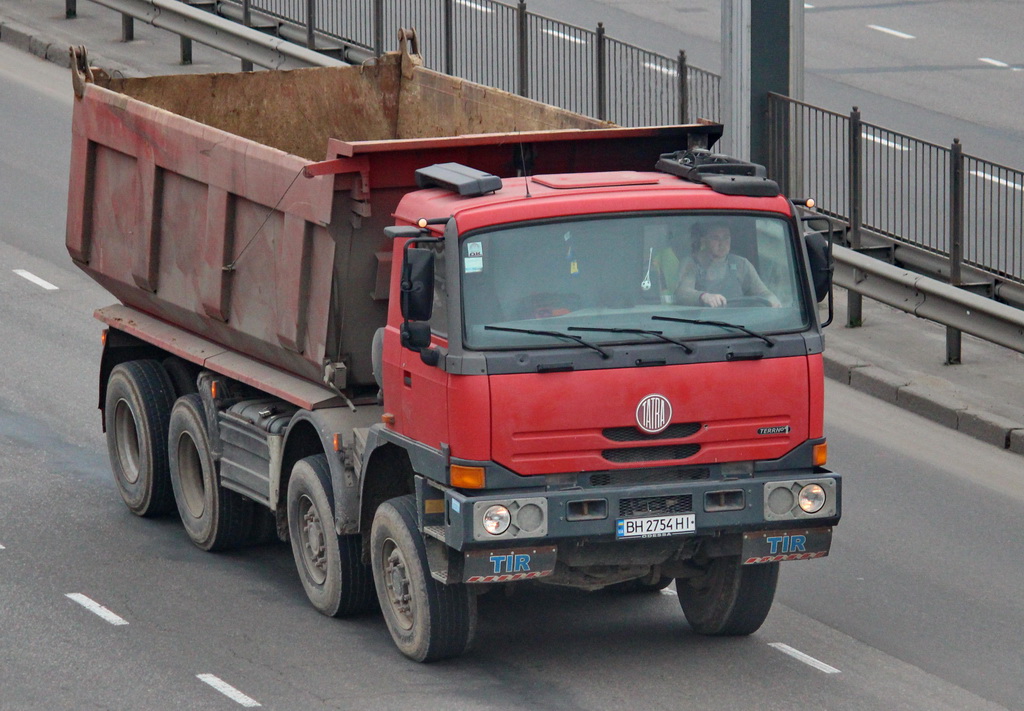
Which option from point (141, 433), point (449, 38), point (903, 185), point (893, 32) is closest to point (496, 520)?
point (141, 433)

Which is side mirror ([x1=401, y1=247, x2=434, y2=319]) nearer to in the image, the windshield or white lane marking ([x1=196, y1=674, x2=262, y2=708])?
the windshield

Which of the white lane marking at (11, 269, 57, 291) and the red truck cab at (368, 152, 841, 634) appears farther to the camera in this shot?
the white lane marking at (11, 269, 57, 291)

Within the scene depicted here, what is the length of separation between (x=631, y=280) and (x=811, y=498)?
141 centimetres

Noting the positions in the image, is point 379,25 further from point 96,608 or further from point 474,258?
point 474,258

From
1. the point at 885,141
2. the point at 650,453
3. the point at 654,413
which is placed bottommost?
the point at 650,453

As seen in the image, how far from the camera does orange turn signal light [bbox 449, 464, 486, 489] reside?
910 cm

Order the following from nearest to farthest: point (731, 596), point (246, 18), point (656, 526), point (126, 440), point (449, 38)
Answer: point (656, 526), point (731, 596), point (126, 440), point (449, 38), point (246, 18)

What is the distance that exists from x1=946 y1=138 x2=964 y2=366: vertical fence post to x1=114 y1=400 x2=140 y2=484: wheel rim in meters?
6.81

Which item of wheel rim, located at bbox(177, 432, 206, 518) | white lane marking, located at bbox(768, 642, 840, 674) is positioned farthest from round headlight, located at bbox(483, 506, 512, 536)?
wheel rim, located at bbox(177, 432, 206, 518)

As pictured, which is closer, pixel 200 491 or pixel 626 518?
pixel 626 518

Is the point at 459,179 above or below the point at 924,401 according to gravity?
above

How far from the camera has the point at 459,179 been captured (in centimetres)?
953

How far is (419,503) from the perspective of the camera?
949cm

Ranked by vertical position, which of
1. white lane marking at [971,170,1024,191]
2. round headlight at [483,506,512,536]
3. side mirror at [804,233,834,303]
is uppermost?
side mirror at [804,233,834,303]
